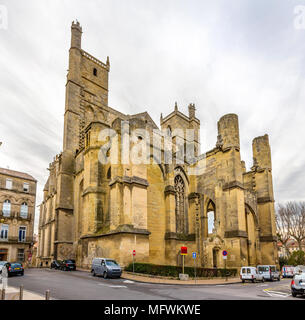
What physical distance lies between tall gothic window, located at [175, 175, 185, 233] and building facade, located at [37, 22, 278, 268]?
4.3 inches

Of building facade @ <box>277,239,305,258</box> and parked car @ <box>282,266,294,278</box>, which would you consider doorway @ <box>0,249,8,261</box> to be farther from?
building facade @ <box>277,239,305,258</box>

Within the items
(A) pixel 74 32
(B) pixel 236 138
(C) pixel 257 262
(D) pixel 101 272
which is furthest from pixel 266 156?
(A) pixel 74 32

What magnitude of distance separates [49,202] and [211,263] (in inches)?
994

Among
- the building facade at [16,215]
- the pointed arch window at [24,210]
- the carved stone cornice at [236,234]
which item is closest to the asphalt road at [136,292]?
the carved stone cornice at [236,234]

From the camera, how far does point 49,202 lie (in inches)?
1576

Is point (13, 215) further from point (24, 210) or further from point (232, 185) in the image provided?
point (232, 185)

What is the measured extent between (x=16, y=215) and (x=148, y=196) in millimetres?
22148

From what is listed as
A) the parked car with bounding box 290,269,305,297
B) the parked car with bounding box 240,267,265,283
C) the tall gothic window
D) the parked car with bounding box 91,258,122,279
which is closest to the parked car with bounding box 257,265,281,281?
the parked car with bounding box 240,267,265,283

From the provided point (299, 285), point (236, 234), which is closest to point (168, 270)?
point (236, 234)

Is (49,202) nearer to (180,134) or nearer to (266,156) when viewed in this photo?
(180,134)

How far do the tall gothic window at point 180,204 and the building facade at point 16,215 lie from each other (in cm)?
2082

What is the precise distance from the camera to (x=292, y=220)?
42750 mm

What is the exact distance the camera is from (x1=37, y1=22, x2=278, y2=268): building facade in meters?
23.5

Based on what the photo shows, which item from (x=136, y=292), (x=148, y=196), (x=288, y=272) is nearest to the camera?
(x=136, y=292)
